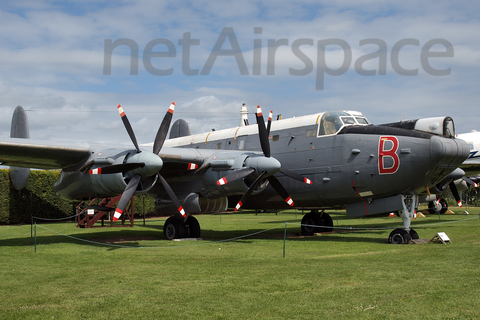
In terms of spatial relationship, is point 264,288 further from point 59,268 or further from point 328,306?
point 59,268

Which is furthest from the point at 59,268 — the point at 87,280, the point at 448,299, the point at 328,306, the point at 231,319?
the point at 448,299

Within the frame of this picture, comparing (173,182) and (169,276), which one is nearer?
(169,276)

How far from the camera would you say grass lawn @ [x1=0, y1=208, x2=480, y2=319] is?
6336mm

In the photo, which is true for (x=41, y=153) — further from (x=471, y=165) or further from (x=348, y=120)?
(x=471, y=165)

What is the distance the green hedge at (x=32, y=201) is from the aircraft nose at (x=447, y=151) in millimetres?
19835

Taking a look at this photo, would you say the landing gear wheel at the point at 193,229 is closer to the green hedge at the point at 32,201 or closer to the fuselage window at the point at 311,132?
the fuselage window at the point at 311,132

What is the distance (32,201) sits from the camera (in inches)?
1139

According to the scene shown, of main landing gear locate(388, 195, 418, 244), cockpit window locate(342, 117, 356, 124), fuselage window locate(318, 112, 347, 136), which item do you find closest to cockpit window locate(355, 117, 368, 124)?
cockpit window locate(342, 117, 356, 124)

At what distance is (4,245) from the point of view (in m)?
14.9

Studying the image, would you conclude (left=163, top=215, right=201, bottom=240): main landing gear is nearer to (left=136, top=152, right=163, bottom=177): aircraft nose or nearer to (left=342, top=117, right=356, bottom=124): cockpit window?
(left=136, top=152, right=163, bottom=177): aircraft nose

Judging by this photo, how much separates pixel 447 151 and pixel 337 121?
3602 millimetres

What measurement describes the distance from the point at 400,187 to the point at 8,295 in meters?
11.1

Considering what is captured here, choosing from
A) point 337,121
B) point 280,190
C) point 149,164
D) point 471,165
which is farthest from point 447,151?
point 471,165

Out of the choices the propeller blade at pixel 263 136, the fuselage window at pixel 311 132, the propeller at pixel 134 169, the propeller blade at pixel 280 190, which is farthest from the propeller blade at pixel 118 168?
the fuselage window at pixel 311 132
